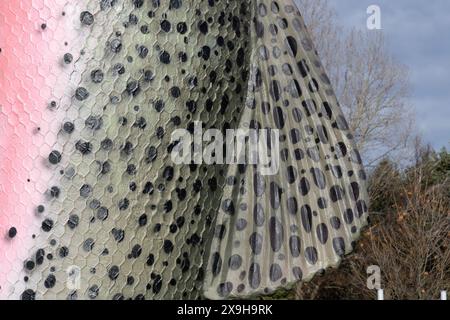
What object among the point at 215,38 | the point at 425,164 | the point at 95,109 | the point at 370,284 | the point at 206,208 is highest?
the point at 425,164

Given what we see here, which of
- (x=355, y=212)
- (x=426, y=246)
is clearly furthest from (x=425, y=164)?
(x=355, y=212)

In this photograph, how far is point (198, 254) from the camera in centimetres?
129

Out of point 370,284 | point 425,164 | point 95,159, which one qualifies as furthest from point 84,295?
point 425,164

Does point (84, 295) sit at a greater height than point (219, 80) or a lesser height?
lesser

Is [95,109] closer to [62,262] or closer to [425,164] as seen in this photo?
[62,262]

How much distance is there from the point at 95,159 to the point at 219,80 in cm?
26

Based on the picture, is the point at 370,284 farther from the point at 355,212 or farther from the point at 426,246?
the point at 355,212

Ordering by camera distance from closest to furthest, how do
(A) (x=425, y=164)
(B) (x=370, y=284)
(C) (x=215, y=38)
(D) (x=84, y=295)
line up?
1. (D) (x=84, y=295)
2. (C) (x=215, y=38)
3. (B) (x=370, y=284)
4. (A) (x=425, y=164)

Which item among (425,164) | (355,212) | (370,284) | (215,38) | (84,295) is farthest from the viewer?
(425,164)

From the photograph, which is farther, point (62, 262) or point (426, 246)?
point (426, 246)

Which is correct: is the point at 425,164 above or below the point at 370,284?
above

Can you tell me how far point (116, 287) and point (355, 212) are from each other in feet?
1.63

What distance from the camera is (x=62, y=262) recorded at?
117 cm

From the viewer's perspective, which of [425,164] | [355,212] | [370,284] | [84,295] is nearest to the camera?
[84,295]
